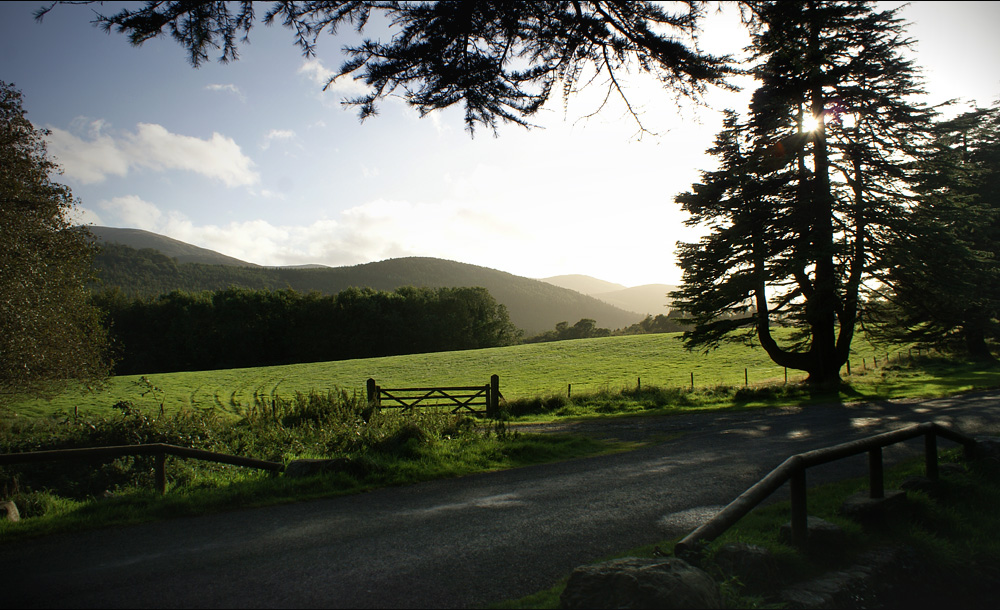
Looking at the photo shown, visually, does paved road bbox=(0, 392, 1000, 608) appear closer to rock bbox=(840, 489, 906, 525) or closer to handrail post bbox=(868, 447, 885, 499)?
rock bbox=(840, 489, 906, 525)

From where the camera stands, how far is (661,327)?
Answer: 3219 inches

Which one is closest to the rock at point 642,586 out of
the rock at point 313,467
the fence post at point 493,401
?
the rock at point 313,467

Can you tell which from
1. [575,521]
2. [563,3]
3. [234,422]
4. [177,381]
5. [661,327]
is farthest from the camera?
[661,327]

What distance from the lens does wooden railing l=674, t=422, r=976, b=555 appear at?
395 centimetres

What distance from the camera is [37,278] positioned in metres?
18.2

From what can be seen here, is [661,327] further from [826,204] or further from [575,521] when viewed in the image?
[575,521]

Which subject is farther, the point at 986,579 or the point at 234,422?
the point at 234,422

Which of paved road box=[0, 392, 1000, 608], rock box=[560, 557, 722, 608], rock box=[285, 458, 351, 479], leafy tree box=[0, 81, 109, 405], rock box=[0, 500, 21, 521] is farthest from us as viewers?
leafy tree box=[0, 81, 109, 405]

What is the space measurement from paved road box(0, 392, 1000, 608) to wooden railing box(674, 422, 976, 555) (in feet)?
4.14

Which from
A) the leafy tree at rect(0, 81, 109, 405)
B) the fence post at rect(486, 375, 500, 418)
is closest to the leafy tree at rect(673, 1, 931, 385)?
the fence post at rect(486, 375, 500, 418)

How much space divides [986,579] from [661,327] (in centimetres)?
7927

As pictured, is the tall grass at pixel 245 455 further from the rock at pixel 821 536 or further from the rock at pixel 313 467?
the rock at pixel 821 536

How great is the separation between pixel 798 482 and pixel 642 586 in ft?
7.30

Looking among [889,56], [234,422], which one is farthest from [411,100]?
[889,56]
